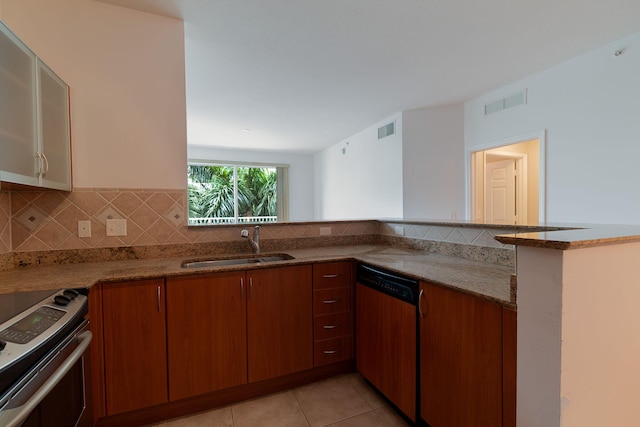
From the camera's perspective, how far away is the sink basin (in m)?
1.95

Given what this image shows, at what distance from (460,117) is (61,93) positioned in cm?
406

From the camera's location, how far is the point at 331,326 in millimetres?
2012

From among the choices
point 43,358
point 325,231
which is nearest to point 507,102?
point 325,231

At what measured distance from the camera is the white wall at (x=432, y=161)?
3818 millimetres

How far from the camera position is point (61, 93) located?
1.72m

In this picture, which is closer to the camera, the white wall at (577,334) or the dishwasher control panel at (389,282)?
the white wall at (577,334)

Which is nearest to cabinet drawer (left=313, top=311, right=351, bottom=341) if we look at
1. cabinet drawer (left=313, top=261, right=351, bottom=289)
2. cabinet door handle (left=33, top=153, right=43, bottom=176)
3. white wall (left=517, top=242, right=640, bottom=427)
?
cabinet drawer (left=313, top=261, right=351, bottom=289)

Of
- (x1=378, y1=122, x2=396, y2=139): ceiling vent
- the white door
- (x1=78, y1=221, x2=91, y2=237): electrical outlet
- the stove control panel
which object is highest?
(x1=378, y1=122, x2=396, y2=139): ceiling vent

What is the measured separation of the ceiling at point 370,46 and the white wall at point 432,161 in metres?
0.23

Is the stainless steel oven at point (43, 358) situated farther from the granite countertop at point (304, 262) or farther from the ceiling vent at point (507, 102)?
the ceiling vent at point (507, 102)

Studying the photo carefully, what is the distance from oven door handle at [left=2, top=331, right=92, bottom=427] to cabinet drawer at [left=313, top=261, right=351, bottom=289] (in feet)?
4.05

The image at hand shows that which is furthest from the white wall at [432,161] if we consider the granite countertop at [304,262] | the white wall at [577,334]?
the white wall at [577,334]

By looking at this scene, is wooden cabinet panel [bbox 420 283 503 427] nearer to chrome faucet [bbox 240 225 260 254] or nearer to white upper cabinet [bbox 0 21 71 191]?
chrome faucet [bbox 240 225 260 254]

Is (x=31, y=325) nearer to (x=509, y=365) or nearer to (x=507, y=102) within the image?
(x=509, y=365)
